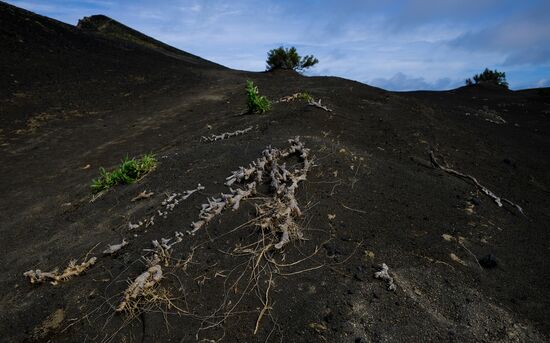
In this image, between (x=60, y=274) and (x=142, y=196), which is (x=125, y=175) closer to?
(x=142, y=196)

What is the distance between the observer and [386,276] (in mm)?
3285

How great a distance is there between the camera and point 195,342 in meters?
2.88

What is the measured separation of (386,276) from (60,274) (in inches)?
126

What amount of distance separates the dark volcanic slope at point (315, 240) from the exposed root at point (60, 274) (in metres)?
0.07

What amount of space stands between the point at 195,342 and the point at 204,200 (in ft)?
6.47

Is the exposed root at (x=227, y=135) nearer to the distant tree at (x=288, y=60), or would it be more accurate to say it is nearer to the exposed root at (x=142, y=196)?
the exposed root at (x=142, y=196)

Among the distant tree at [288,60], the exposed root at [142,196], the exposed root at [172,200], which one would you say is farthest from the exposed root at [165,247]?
the distant tree at [288,60]

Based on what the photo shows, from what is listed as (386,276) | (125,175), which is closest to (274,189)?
(386,276)

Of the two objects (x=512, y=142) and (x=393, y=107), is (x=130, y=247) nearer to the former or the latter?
(x=393, y=107)

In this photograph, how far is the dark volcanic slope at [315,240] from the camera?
3.04 metres

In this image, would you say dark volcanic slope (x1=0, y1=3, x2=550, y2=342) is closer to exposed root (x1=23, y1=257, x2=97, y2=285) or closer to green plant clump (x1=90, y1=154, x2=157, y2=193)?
exposed root (x1=23, y1=257, x2=97, y2=285)

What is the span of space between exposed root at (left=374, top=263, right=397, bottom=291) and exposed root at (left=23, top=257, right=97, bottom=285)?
2.80m

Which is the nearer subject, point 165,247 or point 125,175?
point 165,247

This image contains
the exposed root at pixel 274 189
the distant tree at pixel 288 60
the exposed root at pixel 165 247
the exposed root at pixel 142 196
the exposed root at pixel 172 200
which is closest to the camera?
the exposed root at pixel 165 247
